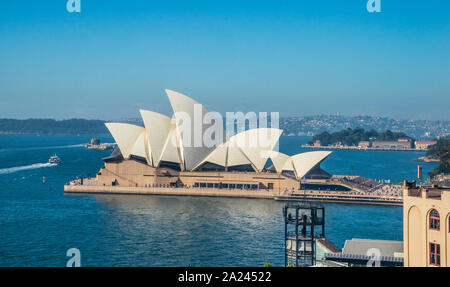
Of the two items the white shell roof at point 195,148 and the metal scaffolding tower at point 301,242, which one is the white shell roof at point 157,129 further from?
the metal scaffolding tower at point 301,242

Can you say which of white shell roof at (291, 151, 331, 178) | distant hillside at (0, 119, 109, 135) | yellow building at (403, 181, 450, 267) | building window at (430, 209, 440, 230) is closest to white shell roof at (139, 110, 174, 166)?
white shell roof at (291, 151, 331, 178)

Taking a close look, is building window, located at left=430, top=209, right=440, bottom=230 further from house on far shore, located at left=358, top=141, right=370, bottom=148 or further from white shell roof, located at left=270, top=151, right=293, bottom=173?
house on far shore, located at left=358, top=141, right=370, bottom=148

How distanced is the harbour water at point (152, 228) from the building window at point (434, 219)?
1015 centimetres

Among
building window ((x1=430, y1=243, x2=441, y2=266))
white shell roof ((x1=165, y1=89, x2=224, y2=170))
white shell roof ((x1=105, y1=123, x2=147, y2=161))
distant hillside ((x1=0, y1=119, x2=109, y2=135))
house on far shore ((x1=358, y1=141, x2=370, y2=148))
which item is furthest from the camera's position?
distant hillside ((x1=0, y1=119, x2=109, y2=135))

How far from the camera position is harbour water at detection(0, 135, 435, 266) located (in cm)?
1998

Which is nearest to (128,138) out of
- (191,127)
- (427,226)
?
(191,127)

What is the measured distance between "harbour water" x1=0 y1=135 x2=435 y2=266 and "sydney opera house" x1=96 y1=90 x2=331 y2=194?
7.78 ft

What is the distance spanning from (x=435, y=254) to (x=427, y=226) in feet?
1.57

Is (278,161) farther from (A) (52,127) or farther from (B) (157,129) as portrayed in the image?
(A) (52,127)

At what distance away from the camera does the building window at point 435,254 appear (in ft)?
29.7

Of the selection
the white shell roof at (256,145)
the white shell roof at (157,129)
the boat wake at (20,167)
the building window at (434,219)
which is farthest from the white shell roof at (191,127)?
the building window at (434,219)

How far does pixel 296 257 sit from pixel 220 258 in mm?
5894

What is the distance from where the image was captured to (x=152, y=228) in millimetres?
25266
